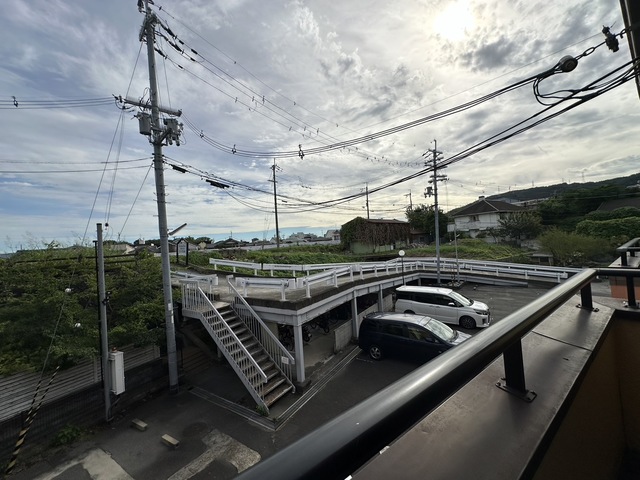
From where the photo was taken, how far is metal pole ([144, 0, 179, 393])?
7.93 metres

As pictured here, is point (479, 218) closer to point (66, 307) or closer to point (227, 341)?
point (227, 341)

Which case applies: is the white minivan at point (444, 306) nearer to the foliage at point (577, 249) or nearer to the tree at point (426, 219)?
the foliage at point (577, 249)

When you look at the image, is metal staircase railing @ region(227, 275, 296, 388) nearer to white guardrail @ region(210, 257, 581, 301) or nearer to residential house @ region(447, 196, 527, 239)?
white guardrail @ region(210, 257, 581, 301)

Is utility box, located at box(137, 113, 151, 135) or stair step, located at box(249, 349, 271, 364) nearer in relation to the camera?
stair step, located at box(249, 349, 271, 364)

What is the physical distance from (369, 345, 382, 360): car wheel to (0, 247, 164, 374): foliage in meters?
6.49

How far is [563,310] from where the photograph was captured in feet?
7.11

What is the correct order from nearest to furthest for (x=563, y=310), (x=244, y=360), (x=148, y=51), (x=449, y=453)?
(x=449, y=453) → (x=563, y=310) → (x=244, y=360) → (x=148, y=51)

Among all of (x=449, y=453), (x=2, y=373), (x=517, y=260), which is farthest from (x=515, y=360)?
(x=517, y=260)

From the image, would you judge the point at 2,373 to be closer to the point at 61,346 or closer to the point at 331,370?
the point at 61,346

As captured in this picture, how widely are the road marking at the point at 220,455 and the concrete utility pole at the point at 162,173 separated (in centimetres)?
270

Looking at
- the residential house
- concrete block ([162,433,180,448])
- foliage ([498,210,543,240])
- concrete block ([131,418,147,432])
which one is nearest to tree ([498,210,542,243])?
foliage ([498,210,543,240])

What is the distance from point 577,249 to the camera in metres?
19.3

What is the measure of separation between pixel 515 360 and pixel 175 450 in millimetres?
7035

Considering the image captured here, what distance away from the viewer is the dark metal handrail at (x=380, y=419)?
1.37 feet
